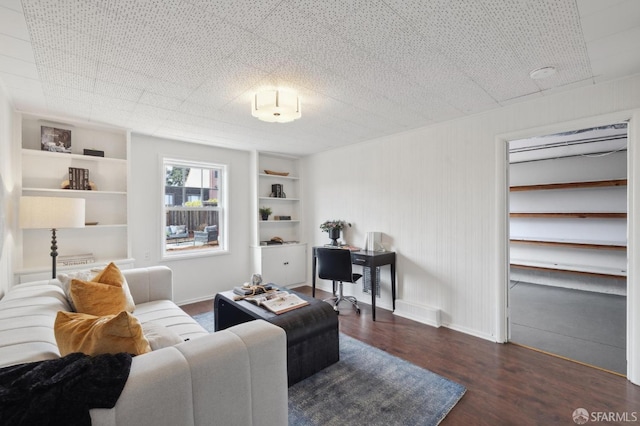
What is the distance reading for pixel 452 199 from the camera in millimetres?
3246

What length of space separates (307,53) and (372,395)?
94.7 inches

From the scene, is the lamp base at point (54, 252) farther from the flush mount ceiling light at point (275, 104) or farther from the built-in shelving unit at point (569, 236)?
the built-in shelving unit at point (569, 236)

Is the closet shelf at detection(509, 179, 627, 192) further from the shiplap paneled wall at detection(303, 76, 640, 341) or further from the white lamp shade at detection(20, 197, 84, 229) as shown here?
the white lamp shade at detection(20, 197, 84, 229)

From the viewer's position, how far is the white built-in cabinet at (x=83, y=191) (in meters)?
3.00

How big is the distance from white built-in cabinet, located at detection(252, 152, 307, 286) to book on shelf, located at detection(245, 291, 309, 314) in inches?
76.4

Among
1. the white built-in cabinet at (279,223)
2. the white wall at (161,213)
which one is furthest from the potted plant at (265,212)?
the white wall at (161,213)

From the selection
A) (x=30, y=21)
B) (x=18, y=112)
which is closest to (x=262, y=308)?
(x=30, y=21)

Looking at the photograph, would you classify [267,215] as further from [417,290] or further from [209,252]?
[417,290]

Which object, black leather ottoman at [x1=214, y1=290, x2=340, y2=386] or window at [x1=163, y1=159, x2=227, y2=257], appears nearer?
black leather ottoman at [x1=214, y1=290, x2=340, y2=386]

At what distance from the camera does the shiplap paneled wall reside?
260 cm

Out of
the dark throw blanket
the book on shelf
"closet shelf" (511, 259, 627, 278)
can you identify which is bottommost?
"closet shelf" (511, 259, 627, 278)

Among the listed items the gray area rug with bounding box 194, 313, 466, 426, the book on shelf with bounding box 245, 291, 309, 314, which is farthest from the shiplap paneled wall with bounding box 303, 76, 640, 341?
the book on shelf with bounding box 245, 291, 309, 314

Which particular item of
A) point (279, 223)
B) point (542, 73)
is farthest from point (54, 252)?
point (542, 73)

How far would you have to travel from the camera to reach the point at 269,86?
7.45 feet
